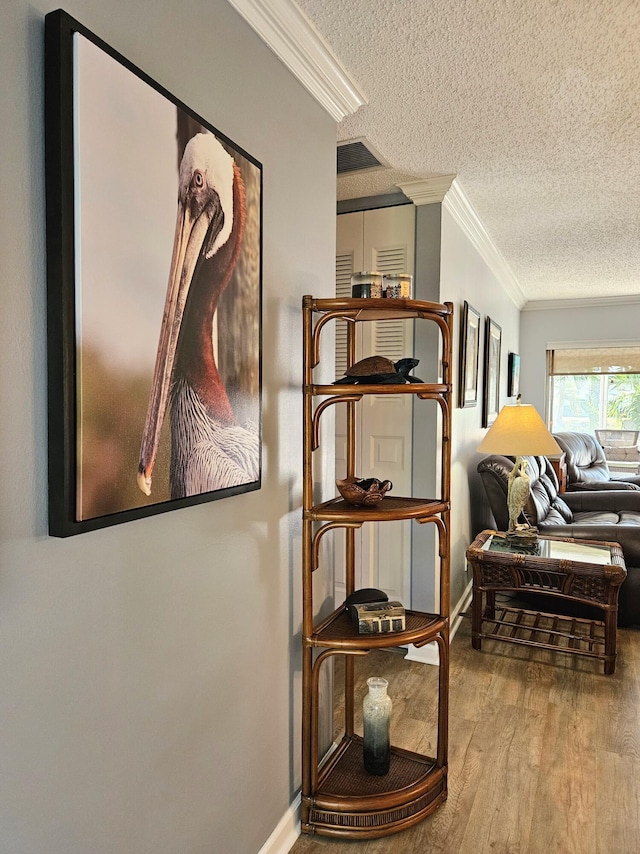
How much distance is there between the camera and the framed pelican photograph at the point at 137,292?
926 millimetres

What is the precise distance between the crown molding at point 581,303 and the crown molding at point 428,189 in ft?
13.5

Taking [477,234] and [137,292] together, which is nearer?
[137,292]

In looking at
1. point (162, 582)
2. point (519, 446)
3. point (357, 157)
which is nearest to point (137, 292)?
point (162, 582)

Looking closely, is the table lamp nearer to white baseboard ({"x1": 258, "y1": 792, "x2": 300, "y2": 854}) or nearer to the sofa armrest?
white baseboard ({"x1": 258, "y1": 792, "x2": 300, "y2": 854})

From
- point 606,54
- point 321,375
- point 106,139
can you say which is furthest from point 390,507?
point 606,54

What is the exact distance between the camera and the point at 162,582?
1216mm

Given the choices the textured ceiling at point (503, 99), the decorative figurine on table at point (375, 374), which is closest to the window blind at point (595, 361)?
the textured ceiling at point (503, 99)

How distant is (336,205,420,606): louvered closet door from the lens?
9.92 ft

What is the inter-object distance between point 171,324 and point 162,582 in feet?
1.74

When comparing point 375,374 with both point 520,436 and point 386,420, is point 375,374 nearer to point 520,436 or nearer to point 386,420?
point 386,420

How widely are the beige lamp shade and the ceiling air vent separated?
1.49 m

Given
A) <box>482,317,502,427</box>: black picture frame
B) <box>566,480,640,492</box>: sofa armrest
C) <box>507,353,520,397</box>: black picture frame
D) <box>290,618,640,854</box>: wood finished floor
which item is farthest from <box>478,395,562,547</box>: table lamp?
<box>507,353,520,397</box>: black picture frame

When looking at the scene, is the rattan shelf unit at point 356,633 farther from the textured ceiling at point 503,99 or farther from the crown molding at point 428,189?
the crown molding at point 428,189

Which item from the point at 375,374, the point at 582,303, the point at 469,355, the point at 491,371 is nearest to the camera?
the point at 375,374
